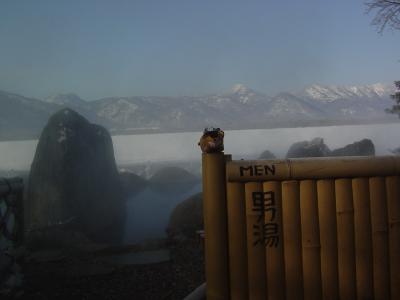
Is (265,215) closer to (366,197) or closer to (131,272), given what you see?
(366,197)

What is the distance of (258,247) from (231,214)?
0.38 m

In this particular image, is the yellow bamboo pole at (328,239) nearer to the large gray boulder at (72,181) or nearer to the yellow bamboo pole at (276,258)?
the yellow bamboo pole at (276,258)

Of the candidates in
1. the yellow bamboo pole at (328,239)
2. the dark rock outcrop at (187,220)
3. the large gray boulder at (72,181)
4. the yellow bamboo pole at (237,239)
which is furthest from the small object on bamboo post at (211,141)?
the large gray boulder at (72,181)

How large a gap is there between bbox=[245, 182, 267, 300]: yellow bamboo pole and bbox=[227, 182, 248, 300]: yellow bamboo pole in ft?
0.15

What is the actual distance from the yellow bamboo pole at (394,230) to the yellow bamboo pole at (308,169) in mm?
126

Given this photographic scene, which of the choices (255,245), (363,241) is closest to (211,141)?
(255,245)

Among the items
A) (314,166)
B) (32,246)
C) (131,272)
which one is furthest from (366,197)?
(32,246)

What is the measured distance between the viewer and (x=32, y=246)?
9.46 m

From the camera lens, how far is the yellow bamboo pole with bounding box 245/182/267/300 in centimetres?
346

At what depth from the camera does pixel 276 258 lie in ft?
11.4

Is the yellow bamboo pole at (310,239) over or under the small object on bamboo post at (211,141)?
under

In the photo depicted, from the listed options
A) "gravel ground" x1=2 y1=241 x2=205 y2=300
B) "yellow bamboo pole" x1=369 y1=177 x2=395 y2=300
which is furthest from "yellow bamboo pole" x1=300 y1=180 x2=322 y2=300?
"gravel ground" x1=2 y1=241 x2=205 y2=300

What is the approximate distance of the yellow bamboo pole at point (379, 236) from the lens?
3.51 m

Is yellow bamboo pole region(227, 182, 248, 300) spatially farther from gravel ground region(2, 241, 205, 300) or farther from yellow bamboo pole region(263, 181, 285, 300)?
gravel ground region(2, 241, 205, 300)
